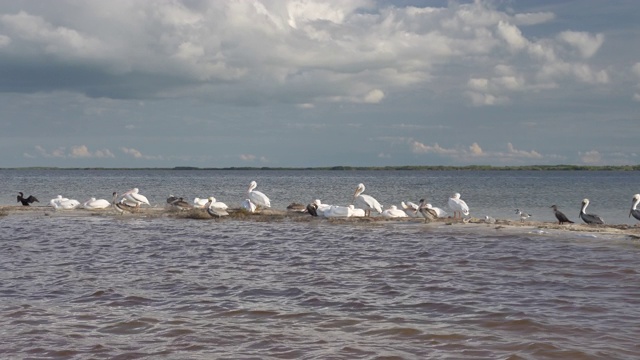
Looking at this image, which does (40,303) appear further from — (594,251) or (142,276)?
(594,251)

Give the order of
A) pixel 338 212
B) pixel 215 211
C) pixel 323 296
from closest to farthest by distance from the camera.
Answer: pixel 323 296 < pixel 338 212 < pixel 215 211

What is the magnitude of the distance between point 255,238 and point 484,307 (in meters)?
10.1

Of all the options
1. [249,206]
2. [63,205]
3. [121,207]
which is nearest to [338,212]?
[249,206]

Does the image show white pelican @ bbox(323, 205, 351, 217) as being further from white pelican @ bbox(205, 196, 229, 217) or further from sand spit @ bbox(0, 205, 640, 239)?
white pelican @ bbox(205, 196, 229, 217)

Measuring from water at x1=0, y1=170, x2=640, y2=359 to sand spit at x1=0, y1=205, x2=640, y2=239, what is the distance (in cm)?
97

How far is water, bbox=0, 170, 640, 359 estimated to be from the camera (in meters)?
8.15

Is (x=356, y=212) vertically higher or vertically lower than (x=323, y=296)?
higher

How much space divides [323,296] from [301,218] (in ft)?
43.5

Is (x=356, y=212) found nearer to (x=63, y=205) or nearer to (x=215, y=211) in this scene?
(x=215, y=211)

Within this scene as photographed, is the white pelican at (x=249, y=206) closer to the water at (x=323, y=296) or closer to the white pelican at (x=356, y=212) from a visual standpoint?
the white pelican at (x=356, y=212)

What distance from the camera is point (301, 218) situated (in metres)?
24.3

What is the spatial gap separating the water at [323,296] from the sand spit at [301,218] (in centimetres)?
97

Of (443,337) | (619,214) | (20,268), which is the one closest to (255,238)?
(20,268)

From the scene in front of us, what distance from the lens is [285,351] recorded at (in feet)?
26.0
